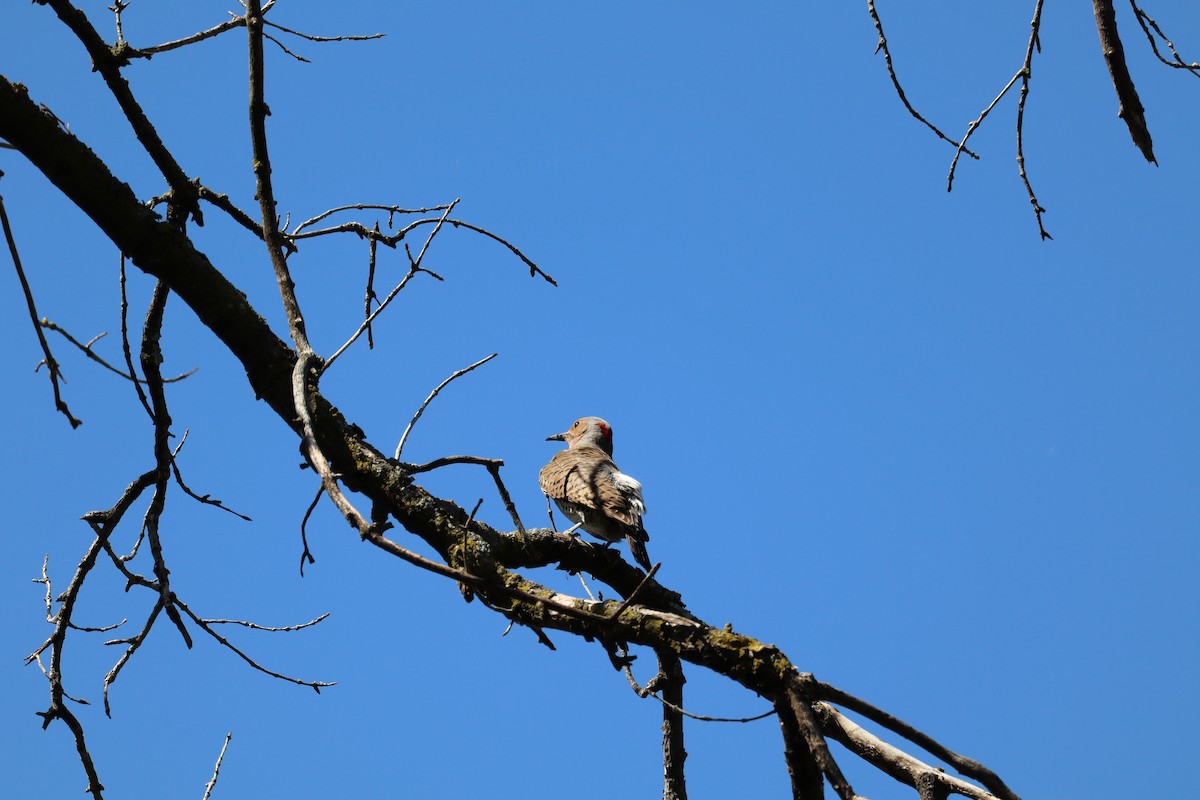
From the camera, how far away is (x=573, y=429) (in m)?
9.56

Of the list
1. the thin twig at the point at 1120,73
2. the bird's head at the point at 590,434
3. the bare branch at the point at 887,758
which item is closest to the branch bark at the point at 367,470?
the bare branch at the point at 887,758

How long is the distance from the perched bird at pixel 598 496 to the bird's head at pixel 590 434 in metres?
0.78

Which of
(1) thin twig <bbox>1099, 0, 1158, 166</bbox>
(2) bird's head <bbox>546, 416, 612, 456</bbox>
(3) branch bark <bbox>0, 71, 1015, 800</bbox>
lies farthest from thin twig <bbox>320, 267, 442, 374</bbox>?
(2) bird's head <bbox>546, 416, 612, 456</bbox>

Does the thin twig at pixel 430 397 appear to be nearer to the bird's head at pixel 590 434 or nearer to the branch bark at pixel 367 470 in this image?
the branch bark at pixel 367 470

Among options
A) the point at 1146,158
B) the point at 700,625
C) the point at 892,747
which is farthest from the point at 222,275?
the point at 1146,158

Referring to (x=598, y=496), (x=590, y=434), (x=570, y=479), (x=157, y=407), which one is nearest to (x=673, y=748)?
(x=157, y=407)

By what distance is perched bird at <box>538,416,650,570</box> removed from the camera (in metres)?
6.41

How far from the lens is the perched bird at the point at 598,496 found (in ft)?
21.0

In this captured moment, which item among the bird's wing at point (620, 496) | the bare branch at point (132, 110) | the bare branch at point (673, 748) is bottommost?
the bare branch at point (673, 748)

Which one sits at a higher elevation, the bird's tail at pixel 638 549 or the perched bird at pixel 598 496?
the perched bird at pixel 598 496

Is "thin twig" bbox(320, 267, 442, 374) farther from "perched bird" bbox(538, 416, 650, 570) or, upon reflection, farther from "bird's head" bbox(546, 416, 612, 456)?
"bird's head" bbox(546, 416, 612, 456)

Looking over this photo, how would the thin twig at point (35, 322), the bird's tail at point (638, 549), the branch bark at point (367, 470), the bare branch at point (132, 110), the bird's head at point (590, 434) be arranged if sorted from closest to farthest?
the thin twig at point (35, 322), the branch bark at point (367, 470), the bare branch at point (132, 110), the bird's tail at point (638, 549), the bird's head at point (590, 434)

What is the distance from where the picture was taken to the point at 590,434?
29.8ft

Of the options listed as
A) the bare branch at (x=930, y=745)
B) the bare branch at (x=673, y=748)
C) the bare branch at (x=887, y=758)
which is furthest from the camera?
the bare branch at (x=673, y=748)
